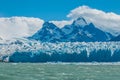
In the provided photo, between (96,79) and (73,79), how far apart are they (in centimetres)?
599

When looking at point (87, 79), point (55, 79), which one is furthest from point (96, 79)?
point (55, 79)

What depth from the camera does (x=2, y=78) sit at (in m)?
99.5

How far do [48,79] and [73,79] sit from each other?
5.31m

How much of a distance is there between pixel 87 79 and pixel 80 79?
1.58 m

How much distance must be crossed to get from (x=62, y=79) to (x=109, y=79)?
1181 cm

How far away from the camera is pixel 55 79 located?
99438mm

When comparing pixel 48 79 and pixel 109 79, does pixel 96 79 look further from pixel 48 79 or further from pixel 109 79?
pixel 48 79

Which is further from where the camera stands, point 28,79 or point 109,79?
point 109,79

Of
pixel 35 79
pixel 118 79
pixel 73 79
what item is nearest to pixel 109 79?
pixel 118 79

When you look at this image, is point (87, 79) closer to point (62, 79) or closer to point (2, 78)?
point (62, 79)

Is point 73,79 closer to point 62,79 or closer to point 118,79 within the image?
point 62,79

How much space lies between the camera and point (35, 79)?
98938 millimetres

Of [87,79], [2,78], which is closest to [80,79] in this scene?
[87,79]

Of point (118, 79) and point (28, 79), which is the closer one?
point (28, 79)
